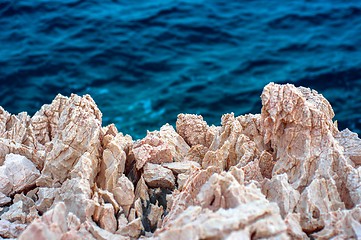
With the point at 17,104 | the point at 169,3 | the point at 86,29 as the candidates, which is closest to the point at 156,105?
the point at 17,104

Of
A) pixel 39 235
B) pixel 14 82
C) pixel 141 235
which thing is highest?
pixel 14 82

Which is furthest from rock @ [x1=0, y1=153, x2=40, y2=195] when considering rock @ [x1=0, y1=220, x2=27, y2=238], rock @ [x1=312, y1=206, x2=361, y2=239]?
rock @ [x1=312, y1=206, x2=361, y2=239]

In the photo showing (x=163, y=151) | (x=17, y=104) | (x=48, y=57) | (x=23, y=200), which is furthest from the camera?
(x=48, y=57)

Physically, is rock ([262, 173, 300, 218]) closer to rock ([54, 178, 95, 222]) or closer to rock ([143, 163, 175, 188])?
rock ([143, 163, 175, 188])

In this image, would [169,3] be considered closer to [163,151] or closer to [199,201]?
[163,151]

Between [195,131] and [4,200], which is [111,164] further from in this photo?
[195,131]

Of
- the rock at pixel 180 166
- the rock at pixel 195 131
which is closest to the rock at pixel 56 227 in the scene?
the rock at pixel 180 166
